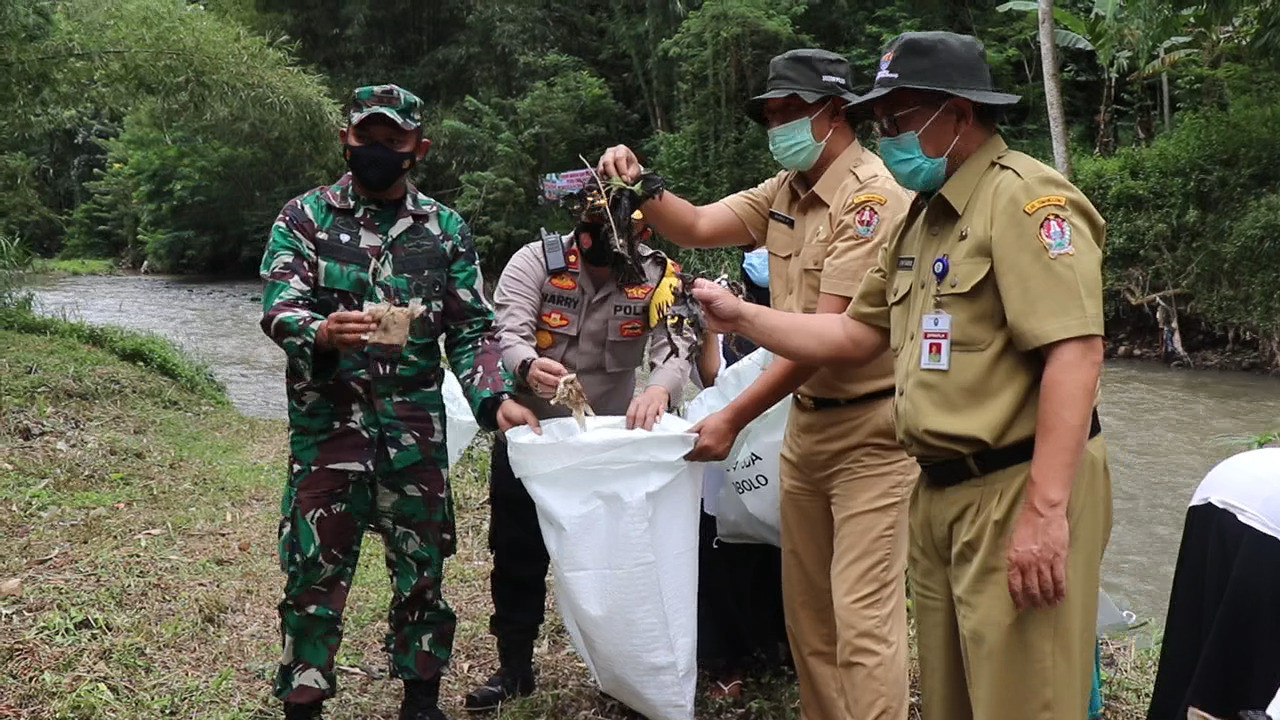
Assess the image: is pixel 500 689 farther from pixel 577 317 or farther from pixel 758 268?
pixel 758 268

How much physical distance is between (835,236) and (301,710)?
1.80m

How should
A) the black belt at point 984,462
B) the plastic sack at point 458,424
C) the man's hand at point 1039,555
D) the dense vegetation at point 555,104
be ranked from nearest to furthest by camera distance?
the man's hand at point 1039,555 → the black belt at point 984,462 → the plastic sack at point 458,424 → the dense vegetation at point 555,104

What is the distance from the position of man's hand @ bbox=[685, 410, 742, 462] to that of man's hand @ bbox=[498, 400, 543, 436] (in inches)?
15.8

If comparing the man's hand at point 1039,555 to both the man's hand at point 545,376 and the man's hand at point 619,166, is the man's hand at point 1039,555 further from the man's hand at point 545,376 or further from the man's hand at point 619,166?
the man's hand at point 619,166

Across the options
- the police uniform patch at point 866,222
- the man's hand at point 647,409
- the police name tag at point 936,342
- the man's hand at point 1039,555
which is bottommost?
the man's hand at point 1039,555

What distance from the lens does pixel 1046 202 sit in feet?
6.37

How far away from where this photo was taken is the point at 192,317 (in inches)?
770

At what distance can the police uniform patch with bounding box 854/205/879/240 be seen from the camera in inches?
A: 105

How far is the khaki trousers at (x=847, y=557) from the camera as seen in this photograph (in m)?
2.64

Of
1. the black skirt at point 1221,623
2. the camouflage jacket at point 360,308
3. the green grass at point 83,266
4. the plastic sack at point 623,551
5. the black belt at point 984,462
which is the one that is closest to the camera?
the black skirt at point 1221,623

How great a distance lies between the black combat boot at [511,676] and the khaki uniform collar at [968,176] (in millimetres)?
1899

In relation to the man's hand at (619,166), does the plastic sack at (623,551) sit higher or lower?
lower

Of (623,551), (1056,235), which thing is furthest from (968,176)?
(623,551)

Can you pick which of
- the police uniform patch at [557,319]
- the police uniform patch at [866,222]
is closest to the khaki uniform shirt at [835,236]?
the police uniform patch at [866,222]
